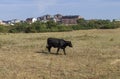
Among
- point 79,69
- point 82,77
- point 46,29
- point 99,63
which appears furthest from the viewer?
point 46,29

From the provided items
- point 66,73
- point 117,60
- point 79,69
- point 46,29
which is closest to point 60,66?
point 79,69

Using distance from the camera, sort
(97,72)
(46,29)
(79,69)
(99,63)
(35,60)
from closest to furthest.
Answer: (97,72) < (79,69) < (99,63) < (35,60) < (46,29)

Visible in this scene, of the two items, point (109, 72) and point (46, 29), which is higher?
point (109, 72)

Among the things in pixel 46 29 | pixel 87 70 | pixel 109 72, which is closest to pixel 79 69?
pixel 87 70

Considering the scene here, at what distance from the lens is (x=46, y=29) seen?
232 feet

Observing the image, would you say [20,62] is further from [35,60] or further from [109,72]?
[109,72]

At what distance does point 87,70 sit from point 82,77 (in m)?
1.81

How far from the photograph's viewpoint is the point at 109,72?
16.2 m

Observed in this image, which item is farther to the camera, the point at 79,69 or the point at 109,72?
the point at 79,69

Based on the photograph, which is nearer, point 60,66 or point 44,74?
point 44,74

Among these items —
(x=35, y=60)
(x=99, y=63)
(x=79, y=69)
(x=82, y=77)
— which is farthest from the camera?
(x=35, y=60)

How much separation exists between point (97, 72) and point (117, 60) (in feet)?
A: 15.6

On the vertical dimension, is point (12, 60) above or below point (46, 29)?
above

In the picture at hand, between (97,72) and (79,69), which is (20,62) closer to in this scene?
(79,69)
